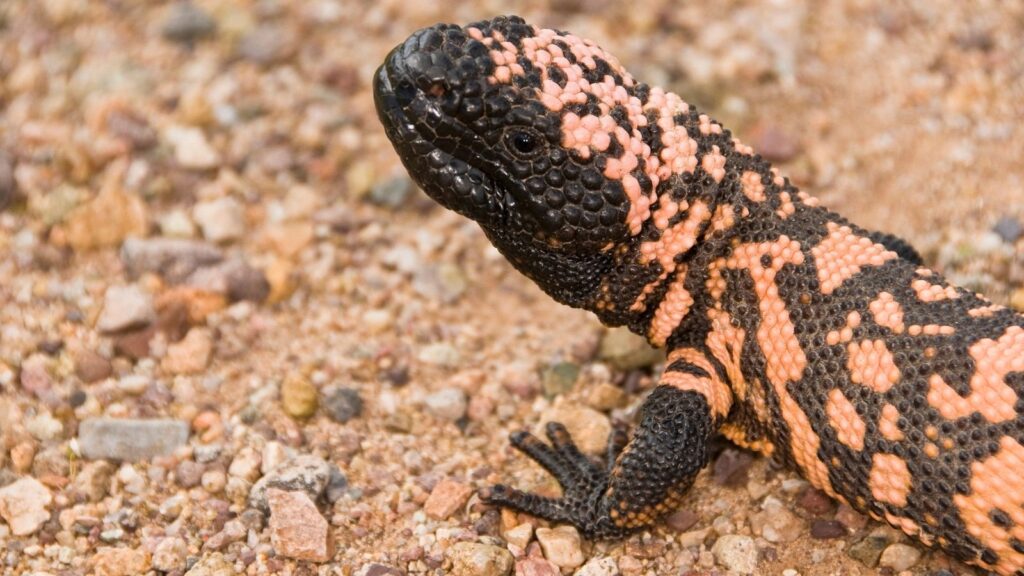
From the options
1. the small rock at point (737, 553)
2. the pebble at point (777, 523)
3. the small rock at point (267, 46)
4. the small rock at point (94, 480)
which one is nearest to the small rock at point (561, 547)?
the small rock at point (737, 553)

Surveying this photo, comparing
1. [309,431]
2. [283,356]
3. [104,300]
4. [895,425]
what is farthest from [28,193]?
[895,425]

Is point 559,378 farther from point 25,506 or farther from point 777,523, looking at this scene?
point 25,506

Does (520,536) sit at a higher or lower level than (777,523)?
lower

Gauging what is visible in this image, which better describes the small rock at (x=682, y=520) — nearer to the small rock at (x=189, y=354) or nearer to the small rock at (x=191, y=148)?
the small rock at (x=189, y=354)

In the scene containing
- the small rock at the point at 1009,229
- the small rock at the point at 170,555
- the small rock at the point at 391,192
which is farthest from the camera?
the small rock at the point at 391,192

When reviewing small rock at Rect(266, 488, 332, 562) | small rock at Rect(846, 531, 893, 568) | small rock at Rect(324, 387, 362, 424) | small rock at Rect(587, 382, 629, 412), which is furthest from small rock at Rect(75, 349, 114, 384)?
small rock at Rect(846, 531, 893, 568)

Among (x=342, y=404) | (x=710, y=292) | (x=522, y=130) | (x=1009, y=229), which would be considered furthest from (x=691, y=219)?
(x=1009, y=229)
